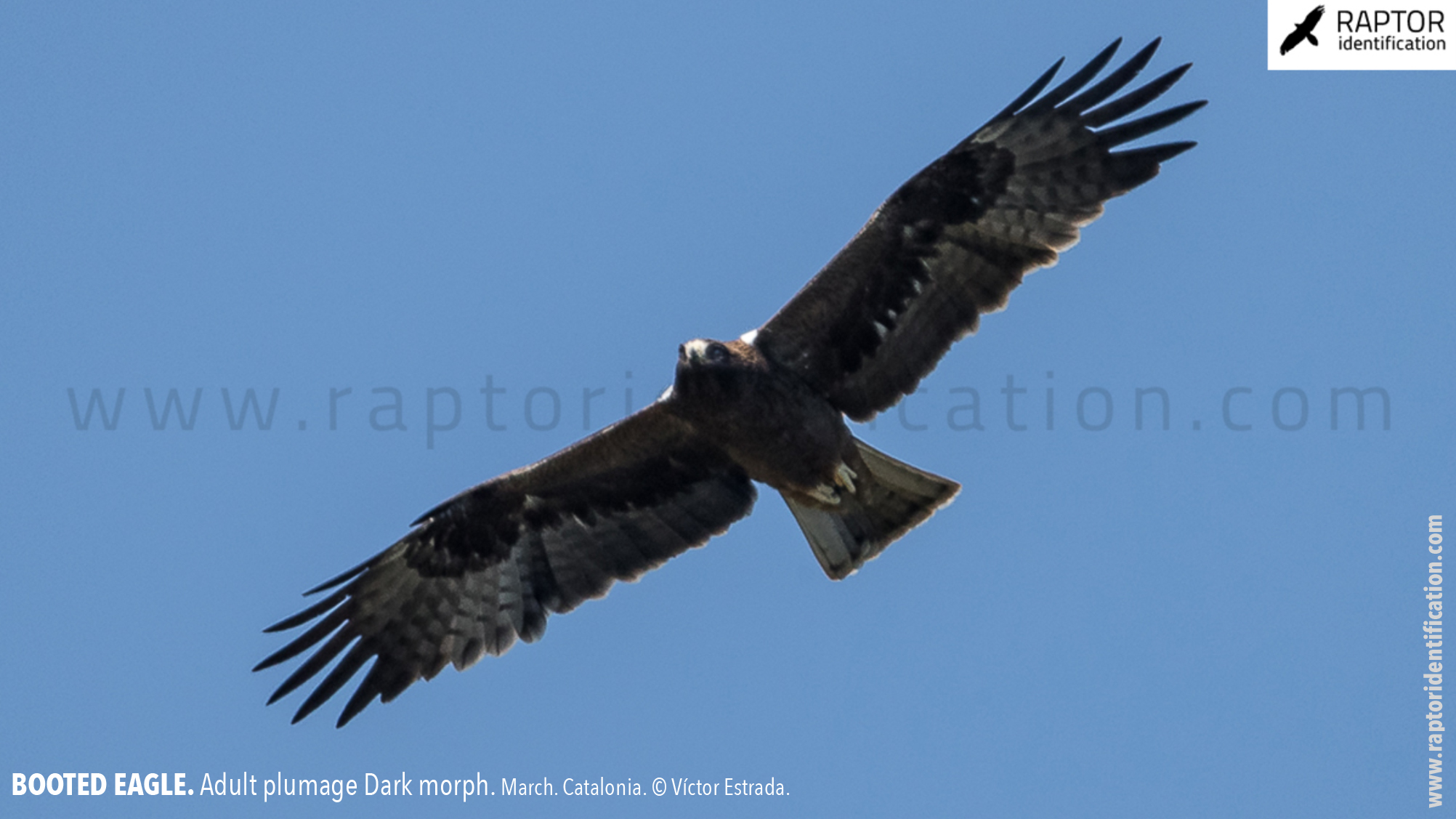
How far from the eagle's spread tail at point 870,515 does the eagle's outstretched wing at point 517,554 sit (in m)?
0.54

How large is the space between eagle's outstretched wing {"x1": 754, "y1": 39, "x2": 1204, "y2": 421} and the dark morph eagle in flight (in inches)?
0.4

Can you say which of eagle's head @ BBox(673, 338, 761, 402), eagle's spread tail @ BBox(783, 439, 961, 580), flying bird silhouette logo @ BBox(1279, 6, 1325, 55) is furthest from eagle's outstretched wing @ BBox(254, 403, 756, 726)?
flying bird silhouette logo @ BBox(1279, 6, 1325, 55)

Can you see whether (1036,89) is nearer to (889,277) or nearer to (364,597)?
(889,277)

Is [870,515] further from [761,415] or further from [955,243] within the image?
[955,243]

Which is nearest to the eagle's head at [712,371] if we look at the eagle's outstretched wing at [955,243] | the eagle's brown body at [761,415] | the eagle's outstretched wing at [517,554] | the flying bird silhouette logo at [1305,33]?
the eagle's brown body at [761,415]

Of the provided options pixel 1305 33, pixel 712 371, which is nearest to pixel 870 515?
pixel 712 371

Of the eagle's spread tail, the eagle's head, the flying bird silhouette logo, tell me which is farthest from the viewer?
the flying bird silhouette logo

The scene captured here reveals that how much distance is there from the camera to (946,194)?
11.2m

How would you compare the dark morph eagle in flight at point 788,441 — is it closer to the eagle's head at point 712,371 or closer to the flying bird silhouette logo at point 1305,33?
the eagle's head at point 712,371

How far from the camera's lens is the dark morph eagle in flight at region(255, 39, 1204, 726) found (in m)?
11.0

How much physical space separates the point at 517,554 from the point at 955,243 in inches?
152

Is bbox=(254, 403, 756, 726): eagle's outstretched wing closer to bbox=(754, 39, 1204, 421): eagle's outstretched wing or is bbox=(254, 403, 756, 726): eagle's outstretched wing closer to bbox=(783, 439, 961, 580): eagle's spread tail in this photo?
bbox=(783, 439, 961, 580): eagle's spread tail

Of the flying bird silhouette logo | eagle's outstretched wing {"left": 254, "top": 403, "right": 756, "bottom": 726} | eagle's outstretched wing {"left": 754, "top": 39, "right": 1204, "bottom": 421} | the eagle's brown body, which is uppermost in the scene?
the flying bird silhouette logo

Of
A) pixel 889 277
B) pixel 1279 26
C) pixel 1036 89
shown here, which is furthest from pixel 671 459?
pixel 1279 26
